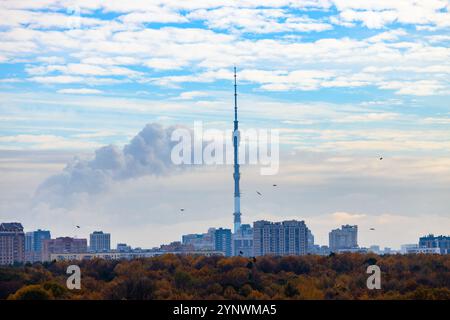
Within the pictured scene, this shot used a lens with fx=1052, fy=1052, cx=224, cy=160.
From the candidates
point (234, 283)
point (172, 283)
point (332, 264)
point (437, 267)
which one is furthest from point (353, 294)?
point (332, 264)

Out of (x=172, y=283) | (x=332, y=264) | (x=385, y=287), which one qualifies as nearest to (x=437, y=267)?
(x=332, y=264)
